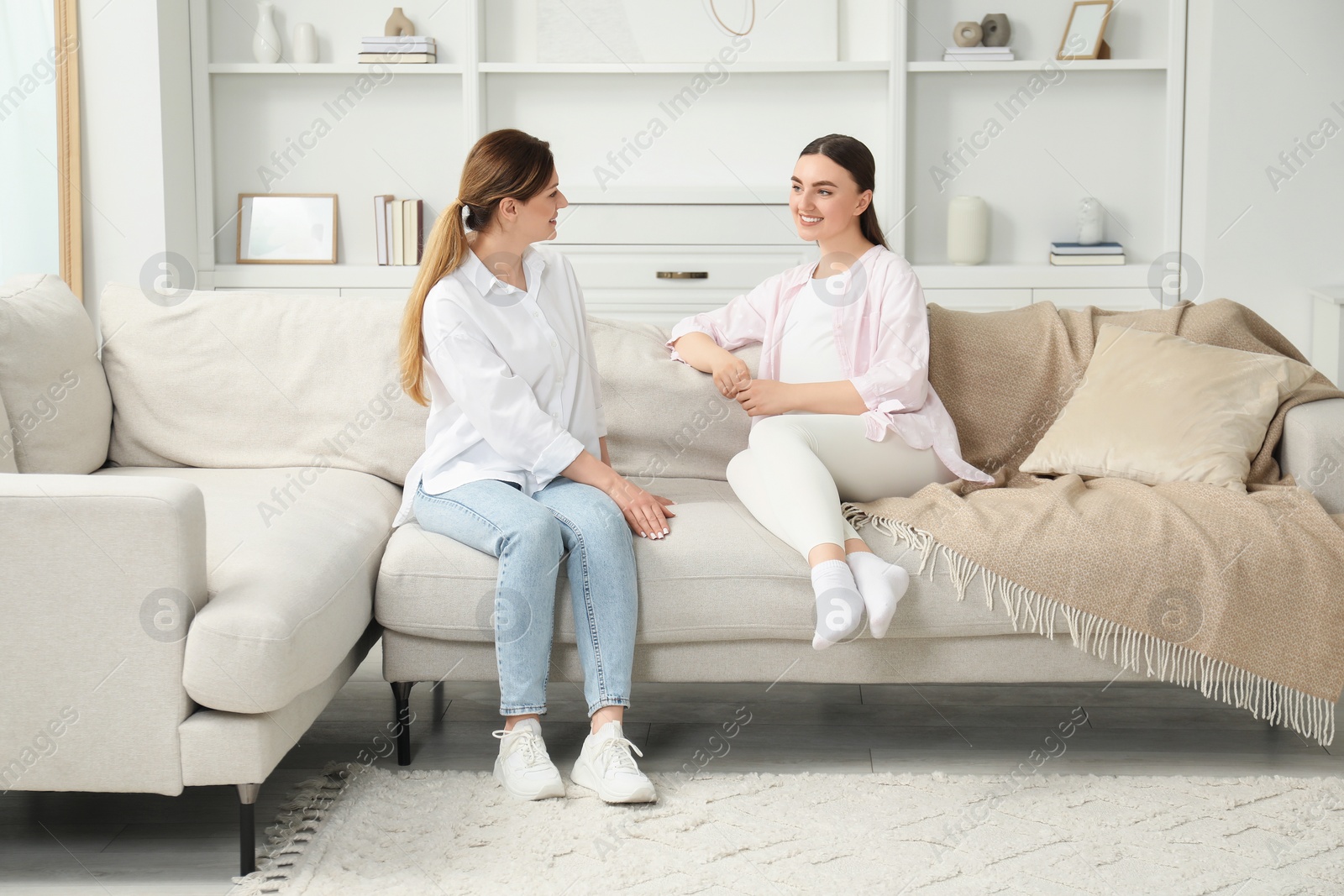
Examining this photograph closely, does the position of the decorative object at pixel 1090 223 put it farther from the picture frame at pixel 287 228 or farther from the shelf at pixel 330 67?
the picture frame at pixel 287 228

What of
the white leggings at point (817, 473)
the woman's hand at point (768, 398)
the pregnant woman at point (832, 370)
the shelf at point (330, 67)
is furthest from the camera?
the shelf at point (330, 67)

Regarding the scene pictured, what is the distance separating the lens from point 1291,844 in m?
1.69

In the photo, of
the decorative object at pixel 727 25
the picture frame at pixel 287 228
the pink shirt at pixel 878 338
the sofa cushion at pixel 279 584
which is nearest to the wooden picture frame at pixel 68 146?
the picture frame at pixel 287 228

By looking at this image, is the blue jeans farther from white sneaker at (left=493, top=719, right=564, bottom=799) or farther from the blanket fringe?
the blanket fringe

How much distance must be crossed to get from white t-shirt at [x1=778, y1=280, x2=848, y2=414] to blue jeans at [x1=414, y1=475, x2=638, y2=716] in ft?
2.02

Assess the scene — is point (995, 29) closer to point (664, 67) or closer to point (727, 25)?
point (727, 25)

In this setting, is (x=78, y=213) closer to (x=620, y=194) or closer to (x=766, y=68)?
(x=620, y=194)

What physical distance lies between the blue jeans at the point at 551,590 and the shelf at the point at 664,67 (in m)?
2.45

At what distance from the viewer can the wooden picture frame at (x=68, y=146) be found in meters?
3.67

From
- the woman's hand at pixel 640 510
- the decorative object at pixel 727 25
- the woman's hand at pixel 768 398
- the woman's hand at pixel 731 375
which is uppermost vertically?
the decorative object at pixel 727 25

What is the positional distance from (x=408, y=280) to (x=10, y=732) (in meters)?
2.64

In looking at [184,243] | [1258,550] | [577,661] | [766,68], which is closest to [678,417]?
[577,661]

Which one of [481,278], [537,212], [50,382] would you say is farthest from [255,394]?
[537,212]

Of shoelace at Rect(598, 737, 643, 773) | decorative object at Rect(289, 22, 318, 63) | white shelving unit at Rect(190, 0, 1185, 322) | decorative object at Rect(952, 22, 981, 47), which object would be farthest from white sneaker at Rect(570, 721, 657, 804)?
decorative object at Rect(289, 22, 318, 63)
